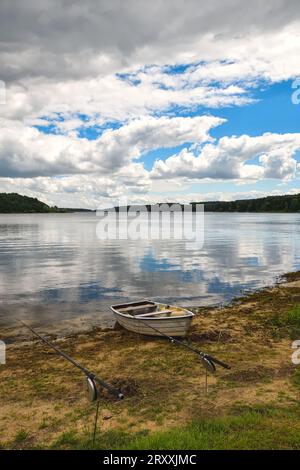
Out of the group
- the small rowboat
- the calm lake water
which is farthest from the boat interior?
the calm lake water

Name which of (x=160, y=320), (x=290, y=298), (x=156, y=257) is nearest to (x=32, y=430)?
(x=160, y=320)

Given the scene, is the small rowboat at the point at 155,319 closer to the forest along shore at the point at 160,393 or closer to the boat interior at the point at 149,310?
the boat interior at the point at 149,310

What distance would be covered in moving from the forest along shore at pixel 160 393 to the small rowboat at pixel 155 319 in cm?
50

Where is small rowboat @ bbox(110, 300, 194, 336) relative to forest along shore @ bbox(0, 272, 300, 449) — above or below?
above

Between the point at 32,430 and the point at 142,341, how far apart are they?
8.50 m

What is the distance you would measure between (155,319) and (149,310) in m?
3.07

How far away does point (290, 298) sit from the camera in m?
26.7

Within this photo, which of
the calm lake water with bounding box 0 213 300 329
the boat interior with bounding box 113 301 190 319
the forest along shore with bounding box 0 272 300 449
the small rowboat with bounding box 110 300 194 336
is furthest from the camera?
Result: the calm lake water with bounding box 0 213 300 329

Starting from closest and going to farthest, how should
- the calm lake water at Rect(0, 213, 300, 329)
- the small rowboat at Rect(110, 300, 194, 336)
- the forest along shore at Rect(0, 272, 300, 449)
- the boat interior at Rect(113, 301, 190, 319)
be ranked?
the forest along shore at Rect(0, 272, 300, 449)
the small rowboat at Rect(110, 300, 194, 336)
the boat interior at Rect(113, 301, 190, 319)
the calm lake water at Rect(0, 213, 300, 329)

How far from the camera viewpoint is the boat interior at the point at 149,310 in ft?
62.8

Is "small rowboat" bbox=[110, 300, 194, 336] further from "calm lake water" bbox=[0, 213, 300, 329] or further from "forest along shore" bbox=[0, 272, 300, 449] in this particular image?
"calm lake water" bbox=[0, 213, 300, 329]

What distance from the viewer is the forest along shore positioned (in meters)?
9.17

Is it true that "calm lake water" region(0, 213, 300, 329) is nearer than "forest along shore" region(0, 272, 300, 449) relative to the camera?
No
